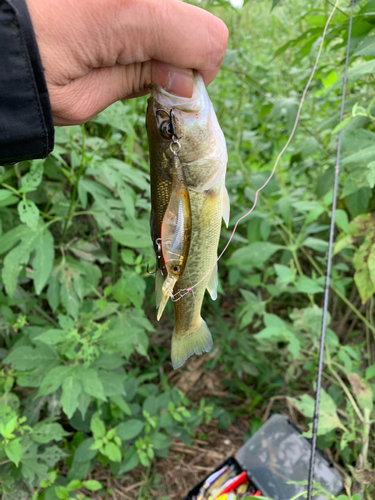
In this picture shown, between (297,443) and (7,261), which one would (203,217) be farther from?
(297,443)

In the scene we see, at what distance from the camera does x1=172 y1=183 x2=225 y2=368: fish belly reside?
4.14 feet

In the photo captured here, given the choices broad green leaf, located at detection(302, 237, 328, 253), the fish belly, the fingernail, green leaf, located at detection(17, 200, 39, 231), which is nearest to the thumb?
the fingernail

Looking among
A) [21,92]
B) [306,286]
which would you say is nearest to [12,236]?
[21,92]

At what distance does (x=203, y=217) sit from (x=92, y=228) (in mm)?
1445

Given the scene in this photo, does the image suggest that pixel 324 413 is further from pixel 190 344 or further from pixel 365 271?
pixel 190 344

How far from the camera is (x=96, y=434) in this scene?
202cm

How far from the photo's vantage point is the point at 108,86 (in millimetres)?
1290

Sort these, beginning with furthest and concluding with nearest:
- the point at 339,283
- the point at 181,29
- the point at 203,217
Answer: the point at 339,283 < the point at 203,217 < the point at 181,29

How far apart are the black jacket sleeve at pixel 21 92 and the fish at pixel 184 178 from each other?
342mm

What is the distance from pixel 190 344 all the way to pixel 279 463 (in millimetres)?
1474

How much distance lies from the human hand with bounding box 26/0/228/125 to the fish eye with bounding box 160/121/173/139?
0.38 ft

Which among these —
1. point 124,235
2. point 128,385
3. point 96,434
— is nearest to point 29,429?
point 96,434

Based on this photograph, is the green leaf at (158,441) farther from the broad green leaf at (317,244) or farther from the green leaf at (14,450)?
the broad green leaf at (317,244)

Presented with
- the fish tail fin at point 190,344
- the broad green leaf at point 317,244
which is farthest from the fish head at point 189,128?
the broad green leaf at point 317,244
